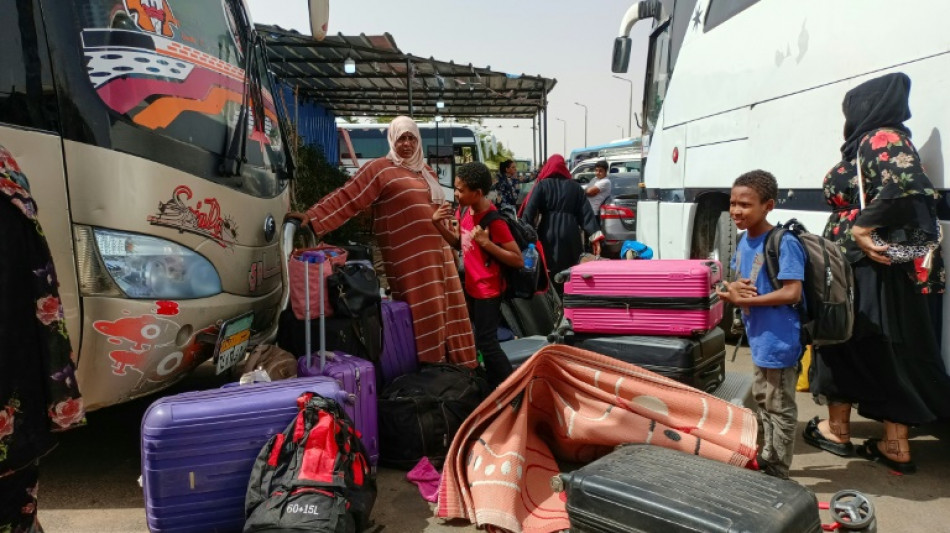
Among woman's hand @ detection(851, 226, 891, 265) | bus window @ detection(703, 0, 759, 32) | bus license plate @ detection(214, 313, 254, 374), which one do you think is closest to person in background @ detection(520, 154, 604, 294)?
bus window @ detection(703, 0, 759, 32)

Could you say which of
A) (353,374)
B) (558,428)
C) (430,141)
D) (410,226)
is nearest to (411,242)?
(410,226)

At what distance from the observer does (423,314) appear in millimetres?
4223

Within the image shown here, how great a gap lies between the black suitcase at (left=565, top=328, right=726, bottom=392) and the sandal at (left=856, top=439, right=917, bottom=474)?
823 mm

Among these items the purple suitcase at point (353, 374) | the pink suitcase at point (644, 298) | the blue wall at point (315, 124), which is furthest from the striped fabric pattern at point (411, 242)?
the blue wall at point (315, 124)

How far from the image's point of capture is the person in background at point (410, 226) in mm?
4090

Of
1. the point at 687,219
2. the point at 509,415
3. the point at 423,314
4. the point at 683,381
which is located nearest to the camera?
the point at 509,415

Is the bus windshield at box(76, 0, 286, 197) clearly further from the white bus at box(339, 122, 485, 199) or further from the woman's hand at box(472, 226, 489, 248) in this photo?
the white bus at box(339, 122, 485, 199)

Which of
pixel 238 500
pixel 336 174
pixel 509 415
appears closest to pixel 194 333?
pixel 238 500

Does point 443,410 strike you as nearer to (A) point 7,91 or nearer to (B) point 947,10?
(A) point 7,91

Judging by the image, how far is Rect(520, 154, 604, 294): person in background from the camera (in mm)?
6102

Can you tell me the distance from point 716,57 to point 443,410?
384cm

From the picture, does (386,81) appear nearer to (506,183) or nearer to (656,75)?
(506,183)

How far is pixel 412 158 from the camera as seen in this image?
13.8 ft

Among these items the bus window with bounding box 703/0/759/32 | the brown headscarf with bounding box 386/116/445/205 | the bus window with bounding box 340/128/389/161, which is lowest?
the brown headscarf with bounding box 386/116/445/205
